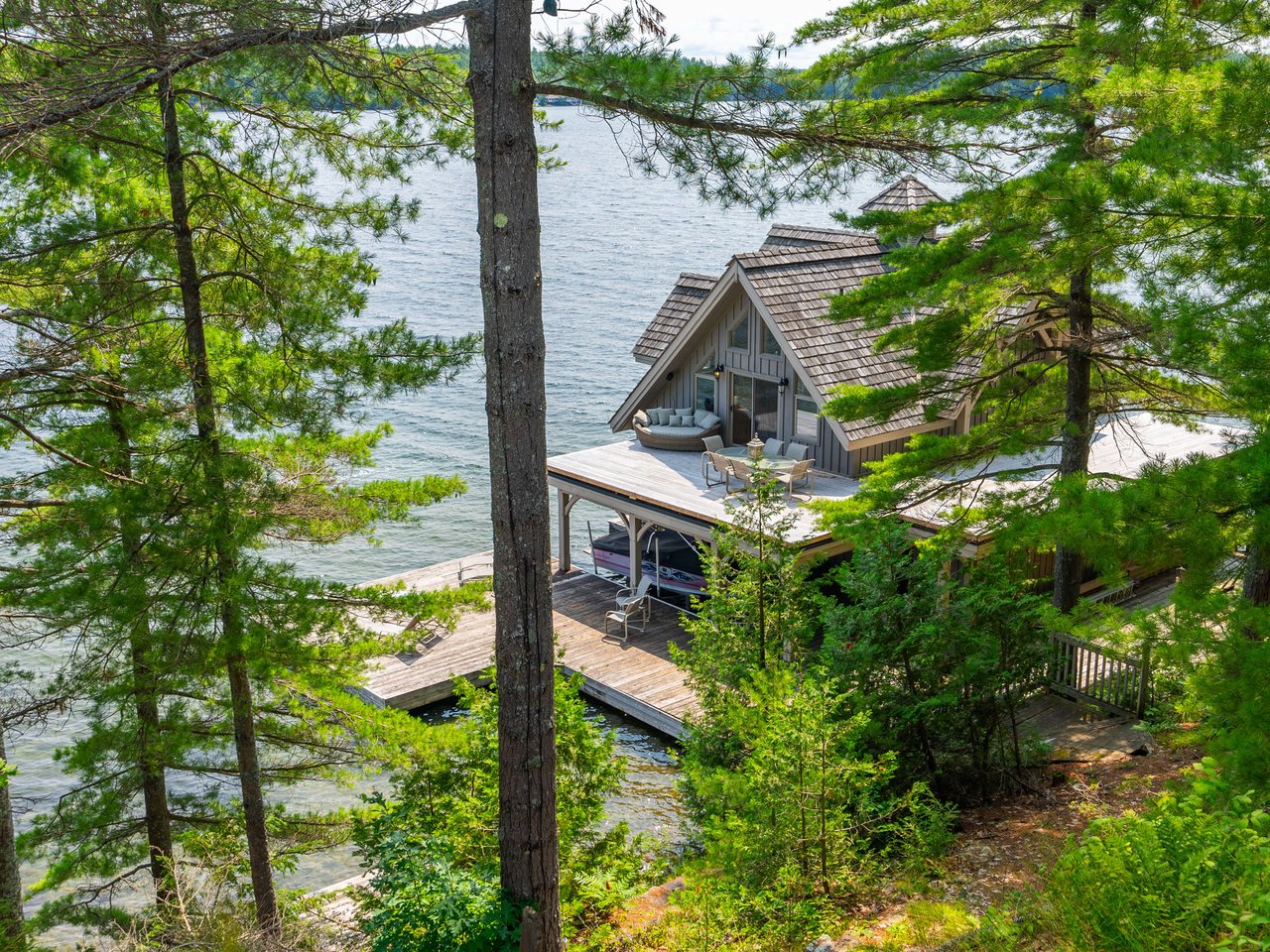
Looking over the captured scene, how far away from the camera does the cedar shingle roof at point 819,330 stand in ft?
56.8

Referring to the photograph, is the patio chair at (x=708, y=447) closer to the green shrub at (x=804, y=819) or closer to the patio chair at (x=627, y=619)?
the patio chair at (x=627, y=619)

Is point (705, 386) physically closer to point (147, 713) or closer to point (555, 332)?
point (147, 713)

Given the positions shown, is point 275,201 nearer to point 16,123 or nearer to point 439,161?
point 439,161

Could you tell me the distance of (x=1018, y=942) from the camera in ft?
18.2

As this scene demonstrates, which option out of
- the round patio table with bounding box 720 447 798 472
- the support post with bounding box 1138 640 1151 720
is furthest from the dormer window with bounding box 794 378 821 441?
the support post with bounding box 1138 640 1151 720

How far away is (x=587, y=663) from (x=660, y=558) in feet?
11.4

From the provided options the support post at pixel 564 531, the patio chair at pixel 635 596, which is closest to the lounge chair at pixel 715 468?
the patio chair at pixel 635 596

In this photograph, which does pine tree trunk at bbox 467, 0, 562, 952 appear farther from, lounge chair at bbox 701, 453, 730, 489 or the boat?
the boat

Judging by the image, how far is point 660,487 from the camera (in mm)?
17438

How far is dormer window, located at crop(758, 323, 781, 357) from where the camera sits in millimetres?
18406

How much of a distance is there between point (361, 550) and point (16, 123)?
755 inches

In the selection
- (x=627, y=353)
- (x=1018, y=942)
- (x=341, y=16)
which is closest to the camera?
(x=1018, y=942)

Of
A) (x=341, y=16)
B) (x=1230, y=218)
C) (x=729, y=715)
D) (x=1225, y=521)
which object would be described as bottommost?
(x=729, y=715)

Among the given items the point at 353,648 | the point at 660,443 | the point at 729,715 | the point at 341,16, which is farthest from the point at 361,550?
the point at 341,16
